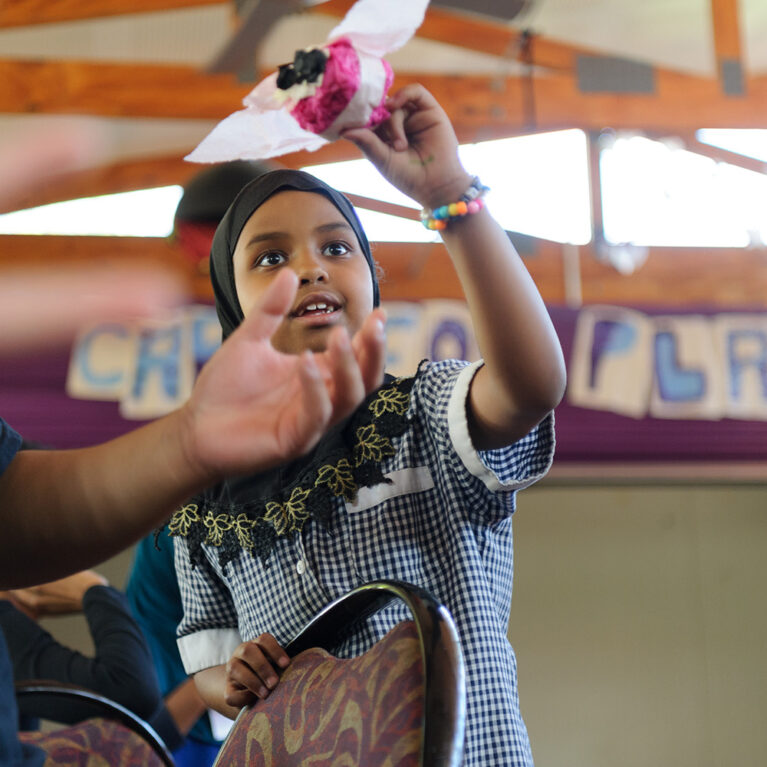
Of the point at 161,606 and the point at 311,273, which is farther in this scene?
the point at 161,606

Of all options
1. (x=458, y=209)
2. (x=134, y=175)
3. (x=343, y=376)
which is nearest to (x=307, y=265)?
(x=458, y=209)

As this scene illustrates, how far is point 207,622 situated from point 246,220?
451mm

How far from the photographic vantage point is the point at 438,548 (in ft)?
3.10

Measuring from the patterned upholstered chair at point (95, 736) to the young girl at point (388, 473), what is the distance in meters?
0.08

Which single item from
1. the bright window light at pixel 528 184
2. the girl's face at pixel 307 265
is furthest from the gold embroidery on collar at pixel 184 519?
the bright window light at pixel 528 184

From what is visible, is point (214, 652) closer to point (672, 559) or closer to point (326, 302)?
point (326, 302)

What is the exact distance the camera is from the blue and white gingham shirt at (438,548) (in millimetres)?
888

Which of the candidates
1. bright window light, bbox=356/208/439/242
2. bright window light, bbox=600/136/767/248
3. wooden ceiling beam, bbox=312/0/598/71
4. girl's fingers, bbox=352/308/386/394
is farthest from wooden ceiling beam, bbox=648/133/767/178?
girl's fingers, bbox=352/308/386/394

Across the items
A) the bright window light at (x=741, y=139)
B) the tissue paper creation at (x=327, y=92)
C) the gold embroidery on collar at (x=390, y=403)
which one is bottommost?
the bright window light at (x=741, y=139)

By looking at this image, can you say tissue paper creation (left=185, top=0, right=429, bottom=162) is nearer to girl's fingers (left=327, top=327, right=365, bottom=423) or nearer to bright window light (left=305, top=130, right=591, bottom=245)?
girl's fingers (left=327, top=327, right=365, bottom=423)

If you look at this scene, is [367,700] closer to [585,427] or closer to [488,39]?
[585,427]

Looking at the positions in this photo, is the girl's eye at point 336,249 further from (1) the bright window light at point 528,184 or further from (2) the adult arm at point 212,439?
(1) the bright window light at point 528,184

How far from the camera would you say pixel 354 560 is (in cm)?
94

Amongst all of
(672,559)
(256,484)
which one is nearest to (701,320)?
(672,559)
